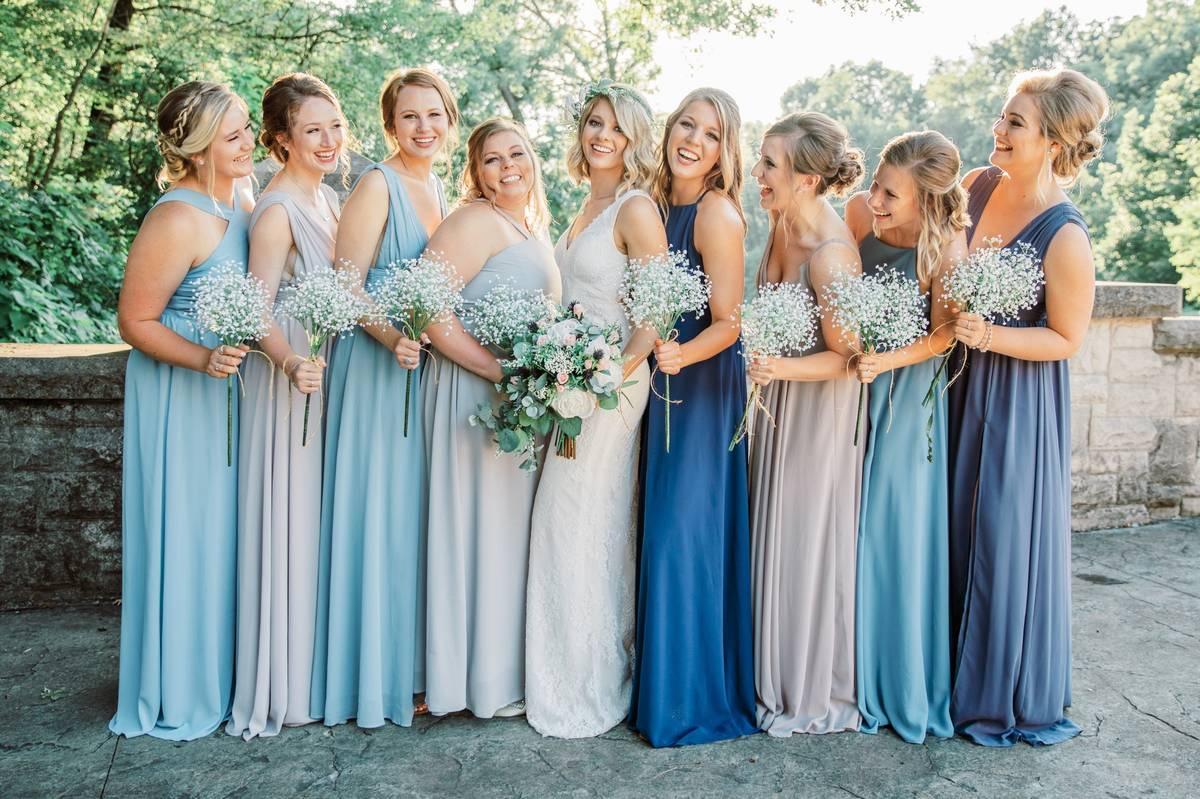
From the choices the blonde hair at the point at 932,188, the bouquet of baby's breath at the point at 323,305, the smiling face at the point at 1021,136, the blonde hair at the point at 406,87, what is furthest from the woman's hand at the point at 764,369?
the blonde hair at the point at 406,87

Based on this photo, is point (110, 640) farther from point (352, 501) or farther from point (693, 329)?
point (693, 329)

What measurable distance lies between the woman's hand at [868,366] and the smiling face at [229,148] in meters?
2.48

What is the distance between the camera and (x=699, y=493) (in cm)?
402

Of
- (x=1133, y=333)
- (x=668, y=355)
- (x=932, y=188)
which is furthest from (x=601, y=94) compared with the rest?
(x=1133, y=333)

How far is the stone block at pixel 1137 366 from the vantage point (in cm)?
708

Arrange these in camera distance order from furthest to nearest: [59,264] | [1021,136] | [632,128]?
[59,264] < [632,128] < [1021,136]

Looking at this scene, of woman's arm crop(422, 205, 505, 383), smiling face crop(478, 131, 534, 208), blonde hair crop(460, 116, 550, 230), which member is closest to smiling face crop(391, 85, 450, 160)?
blonde hair crop(460, 116, 550, 230)

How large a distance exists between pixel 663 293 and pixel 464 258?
0.84 m

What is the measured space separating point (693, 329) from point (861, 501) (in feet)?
3.22

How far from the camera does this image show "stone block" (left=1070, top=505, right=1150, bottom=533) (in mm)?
7145

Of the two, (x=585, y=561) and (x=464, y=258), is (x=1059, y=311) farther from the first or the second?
(x=464, y=258)

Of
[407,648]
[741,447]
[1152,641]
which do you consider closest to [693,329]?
[741,447]

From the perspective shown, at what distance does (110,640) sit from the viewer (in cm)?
497

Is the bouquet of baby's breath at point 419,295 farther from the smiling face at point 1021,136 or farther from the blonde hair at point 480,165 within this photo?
the smiling face at point 1021,136
